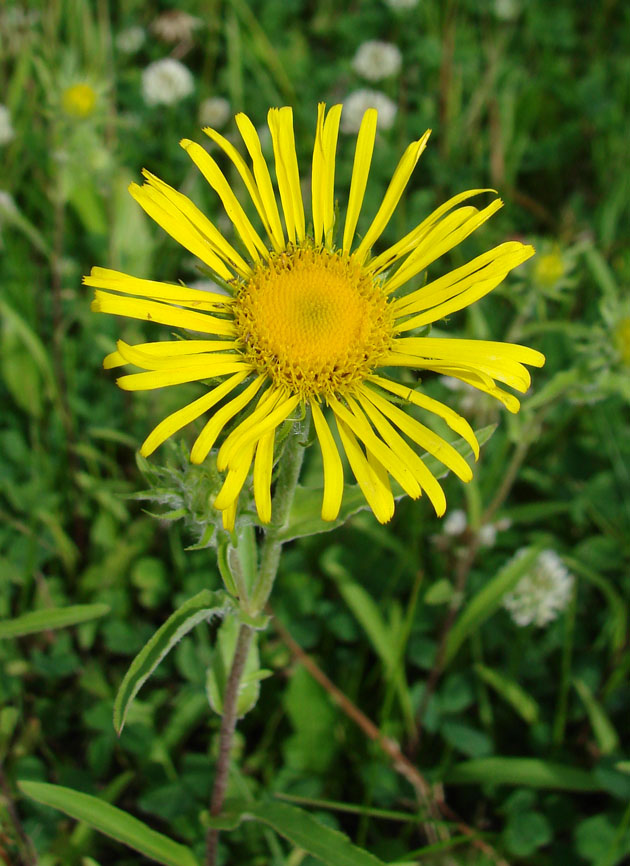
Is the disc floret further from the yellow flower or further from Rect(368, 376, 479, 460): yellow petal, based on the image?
Rect(368, 376, 479, 460): yellow petal

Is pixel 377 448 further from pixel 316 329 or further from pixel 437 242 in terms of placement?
pixel 437 242

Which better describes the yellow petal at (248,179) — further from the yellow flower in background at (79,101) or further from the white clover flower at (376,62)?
the white clover flower at (376,62)

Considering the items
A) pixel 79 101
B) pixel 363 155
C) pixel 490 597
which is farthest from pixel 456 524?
pixel 79 101

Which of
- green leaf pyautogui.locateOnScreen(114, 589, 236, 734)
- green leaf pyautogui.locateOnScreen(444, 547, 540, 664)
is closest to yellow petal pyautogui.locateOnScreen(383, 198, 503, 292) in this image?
green leaf pyautogui.locateOnScreen(114, 589, 236, 734)

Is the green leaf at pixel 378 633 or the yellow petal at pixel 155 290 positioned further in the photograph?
the green leaf at pixel 378 633

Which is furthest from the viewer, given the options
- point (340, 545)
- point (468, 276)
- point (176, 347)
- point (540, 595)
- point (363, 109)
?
point (363, 109)

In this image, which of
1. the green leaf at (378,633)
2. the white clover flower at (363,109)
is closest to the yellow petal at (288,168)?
the green leaf at (378,633)
